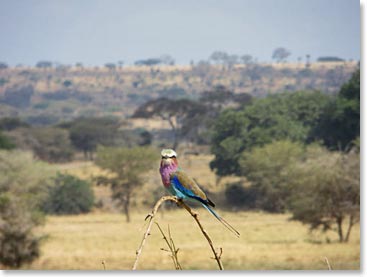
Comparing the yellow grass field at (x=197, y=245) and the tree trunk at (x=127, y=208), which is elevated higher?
the yellow grass field at (x=197, y=245)

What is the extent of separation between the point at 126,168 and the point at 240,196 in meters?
2.92

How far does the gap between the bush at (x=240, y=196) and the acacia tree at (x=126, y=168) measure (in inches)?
77.2

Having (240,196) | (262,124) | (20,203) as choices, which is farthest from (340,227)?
(262,124)

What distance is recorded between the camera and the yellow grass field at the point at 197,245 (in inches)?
492

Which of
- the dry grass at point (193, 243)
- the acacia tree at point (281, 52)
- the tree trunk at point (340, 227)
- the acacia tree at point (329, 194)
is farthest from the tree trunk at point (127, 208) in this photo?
the acacia tree at point (281, 52)

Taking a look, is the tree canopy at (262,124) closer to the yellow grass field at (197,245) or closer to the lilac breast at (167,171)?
the yellow grass field at (197,245)

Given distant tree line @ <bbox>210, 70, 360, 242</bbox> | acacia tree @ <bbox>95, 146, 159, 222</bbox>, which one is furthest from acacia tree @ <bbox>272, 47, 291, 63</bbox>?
acacia tree @ <bbox>95, 146, 159, 222</bbox>

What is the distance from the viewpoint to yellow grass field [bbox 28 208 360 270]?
12.5 metres

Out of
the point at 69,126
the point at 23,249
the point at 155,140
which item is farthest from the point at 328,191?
the point at 69,126

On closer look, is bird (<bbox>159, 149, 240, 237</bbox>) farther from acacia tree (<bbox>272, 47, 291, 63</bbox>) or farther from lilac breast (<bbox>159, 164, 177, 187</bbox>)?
acacia tree (<bbox>272, 47, 291, 63</bbox>)

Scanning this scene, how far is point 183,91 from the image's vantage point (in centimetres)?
3180

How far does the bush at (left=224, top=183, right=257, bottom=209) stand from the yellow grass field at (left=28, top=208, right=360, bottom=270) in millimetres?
1103

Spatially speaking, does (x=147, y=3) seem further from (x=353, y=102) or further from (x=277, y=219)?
(x=277, y=219)

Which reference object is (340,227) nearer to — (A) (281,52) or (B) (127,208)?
(A) (281,52)
